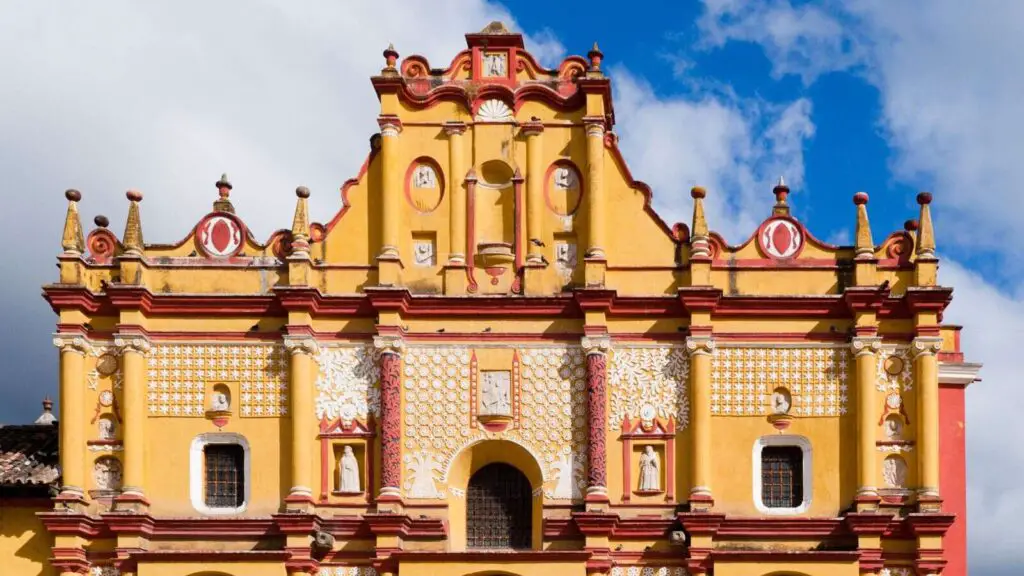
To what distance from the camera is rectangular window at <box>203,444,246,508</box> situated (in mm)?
33875

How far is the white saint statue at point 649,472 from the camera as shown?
110 feet

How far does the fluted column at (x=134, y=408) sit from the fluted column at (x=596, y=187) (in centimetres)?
783

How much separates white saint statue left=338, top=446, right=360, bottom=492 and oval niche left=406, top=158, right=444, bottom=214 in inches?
181

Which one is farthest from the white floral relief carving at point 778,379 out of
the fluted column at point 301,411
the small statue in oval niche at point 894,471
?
the fluted column at point 301,411

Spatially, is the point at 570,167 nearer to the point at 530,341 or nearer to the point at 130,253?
the point at 530,341

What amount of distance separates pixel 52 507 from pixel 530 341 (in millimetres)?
8521

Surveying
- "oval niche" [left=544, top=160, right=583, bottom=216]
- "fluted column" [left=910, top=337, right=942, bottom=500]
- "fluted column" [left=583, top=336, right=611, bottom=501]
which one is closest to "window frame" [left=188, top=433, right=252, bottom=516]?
"fluted column" [left=583, top=336, right=611, bottom=501]

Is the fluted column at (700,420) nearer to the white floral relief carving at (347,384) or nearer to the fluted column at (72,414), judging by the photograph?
the white floral relief carving at (347,384)

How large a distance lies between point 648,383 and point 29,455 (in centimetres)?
1071

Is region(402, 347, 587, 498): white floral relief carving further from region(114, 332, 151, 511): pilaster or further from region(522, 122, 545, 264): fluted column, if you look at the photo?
region(114, 332, 151, 511): pilaster

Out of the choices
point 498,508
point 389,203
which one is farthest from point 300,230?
point 498,508

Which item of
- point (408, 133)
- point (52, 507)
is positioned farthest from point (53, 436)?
point (408, 133)

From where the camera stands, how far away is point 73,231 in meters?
34.5

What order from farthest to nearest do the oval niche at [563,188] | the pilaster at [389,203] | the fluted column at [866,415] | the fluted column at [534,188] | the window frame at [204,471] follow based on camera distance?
the oval niche at [563,188], the fluted column at [534,188], the pilaster at [389,203], the window frame at [204,471], the fluted column at [866,415]
